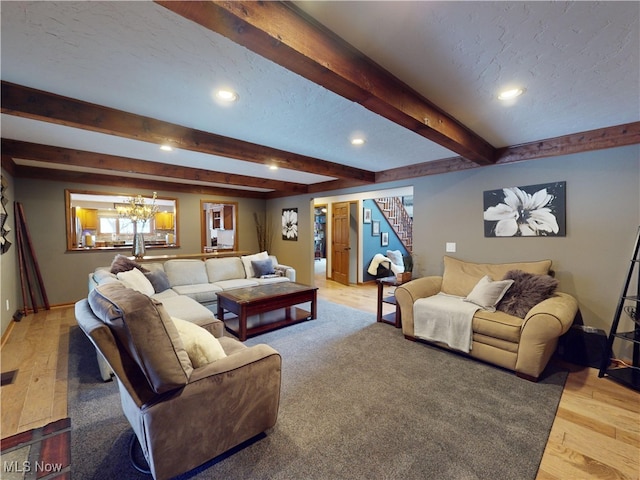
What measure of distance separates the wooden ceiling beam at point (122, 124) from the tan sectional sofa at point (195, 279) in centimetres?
157

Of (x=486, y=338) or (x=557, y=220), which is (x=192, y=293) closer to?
(x=486, y=338)

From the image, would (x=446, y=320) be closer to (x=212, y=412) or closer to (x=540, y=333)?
(x=540, y=333)

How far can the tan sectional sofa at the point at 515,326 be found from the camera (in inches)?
91.4

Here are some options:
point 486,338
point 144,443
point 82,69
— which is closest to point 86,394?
point 144,443

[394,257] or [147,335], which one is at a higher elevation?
[147,335]

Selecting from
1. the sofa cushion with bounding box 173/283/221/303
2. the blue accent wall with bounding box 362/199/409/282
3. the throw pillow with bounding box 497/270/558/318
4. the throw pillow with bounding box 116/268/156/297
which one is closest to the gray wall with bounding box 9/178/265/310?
the sofa cushion with bounding box 173/283/221/303

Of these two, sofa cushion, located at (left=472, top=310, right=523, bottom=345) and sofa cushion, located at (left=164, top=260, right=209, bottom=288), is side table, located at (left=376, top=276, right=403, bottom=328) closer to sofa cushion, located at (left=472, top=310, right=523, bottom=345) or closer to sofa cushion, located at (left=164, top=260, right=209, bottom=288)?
sofa cushion, located at (left=472, top=310, right=523, bottom=345)

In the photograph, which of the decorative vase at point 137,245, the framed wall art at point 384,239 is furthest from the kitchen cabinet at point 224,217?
the framed wall art at point 384,239

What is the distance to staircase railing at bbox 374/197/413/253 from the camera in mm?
7518

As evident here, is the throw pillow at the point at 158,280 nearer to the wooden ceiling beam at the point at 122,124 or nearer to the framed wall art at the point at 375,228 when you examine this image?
the wooden ceiling beam at the point at 122,124

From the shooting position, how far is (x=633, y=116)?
2.40 m

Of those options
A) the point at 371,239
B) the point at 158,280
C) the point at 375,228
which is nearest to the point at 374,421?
the point at 158,280

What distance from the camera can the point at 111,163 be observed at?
12.3 feet

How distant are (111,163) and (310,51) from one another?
3.70m
